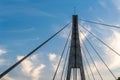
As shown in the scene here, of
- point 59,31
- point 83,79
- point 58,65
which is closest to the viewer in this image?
point 59,31

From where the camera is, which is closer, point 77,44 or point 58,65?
point 58,65

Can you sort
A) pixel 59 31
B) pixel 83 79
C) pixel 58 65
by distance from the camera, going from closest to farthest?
pixel 59 31
pixel 58 65
pixel 83 79

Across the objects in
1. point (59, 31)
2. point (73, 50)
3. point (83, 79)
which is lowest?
point (83, 79)

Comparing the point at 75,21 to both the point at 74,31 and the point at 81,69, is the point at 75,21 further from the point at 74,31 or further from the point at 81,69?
A: the point at 81,69

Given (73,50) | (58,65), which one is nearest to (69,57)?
(73,50)

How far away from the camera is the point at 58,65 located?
46000mm

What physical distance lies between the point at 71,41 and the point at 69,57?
2833mm

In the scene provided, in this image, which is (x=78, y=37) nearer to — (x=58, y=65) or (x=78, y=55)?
(x=78, y=55)

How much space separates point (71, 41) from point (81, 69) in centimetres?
475

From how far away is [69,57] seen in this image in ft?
167

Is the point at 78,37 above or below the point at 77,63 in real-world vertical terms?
above

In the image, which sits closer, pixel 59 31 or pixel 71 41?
pixel 59 31

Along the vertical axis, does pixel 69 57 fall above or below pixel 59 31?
below

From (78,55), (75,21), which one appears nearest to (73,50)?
(78,55)
